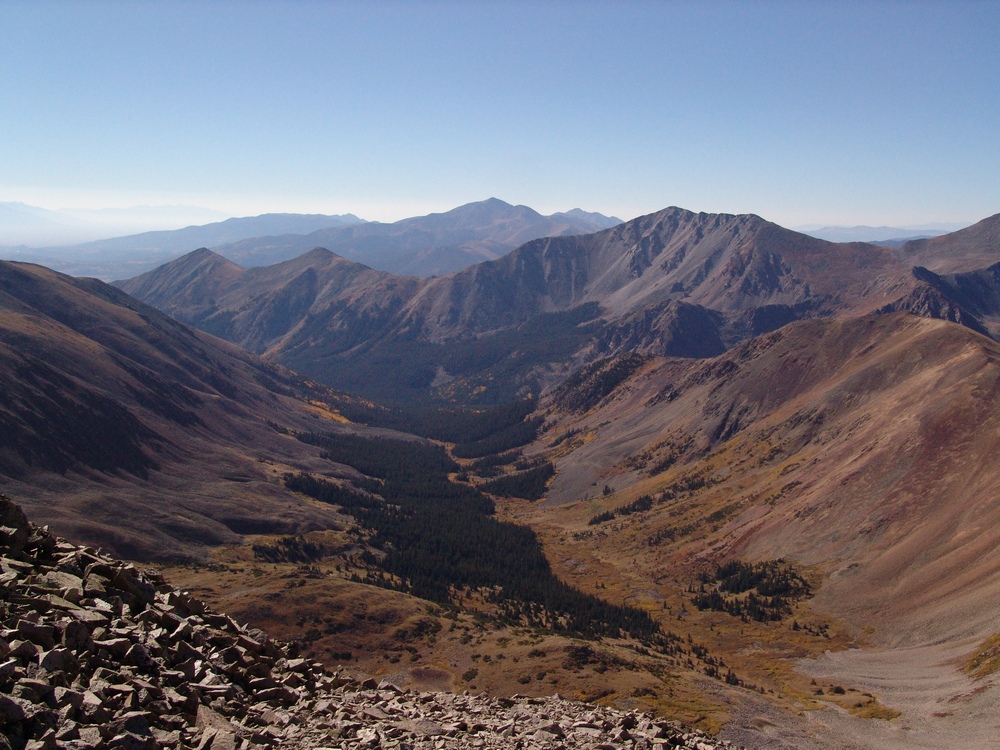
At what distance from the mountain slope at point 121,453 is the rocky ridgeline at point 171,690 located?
78.1 meters

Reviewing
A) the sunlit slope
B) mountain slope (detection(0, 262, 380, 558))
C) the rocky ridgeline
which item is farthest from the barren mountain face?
the rocky ridgeline

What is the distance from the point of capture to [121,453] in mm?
137500

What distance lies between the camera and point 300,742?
90.0 feet

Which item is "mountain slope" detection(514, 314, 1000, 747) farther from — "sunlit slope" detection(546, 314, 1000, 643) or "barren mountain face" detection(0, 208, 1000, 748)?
"barren mountain face" detection(0, 208, 1000, 748)

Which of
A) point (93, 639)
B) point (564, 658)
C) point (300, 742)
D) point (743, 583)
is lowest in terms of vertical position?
point (743, 583)

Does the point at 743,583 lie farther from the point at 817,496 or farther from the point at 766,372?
the point at 766,372

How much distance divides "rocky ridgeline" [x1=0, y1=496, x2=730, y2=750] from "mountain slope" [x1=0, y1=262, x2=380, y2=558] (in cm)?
7814

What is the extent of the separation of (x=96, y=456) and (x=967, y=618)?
153 metres

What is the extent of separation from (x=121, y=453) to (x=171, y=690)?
5114 inches

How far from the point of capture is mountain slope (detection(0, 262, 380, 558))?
110 metres

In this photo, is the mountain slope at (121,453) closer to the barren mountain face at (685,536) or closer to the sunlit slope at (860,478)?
the barren mountain face at (685,536)

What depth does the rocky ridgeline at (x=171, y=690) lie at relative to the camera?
76.4 feet

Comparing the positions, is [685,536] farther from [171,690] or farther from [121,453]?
[171,690]

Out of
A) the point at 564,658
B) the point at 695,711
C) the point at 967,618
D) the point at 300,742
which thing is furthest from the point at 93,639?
the point at 967,618
